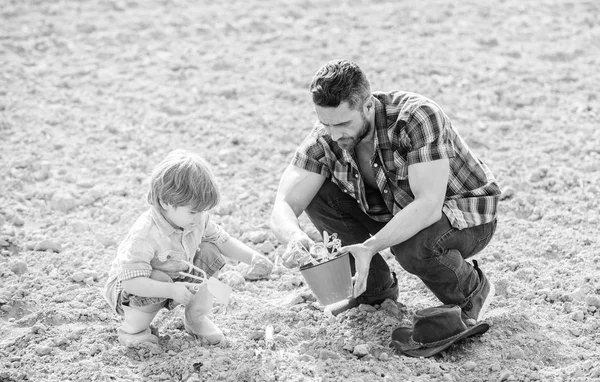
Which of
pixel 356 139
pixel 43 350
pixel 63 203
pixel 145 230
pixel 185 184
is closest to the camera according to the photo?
pixel 185 184

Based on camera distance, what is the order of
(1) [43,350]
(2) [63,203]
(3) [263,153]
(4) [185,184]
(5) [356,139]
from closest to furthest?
(4) [185,184] < (1) [43,350] < (5) [356,139] < (2) [63,203] < (3) [263,153]

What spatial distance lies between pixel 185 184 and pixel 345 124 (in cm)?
75

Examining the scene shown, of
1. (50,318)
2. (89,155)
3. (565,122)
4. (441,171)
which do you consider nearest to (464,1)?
(565,122)

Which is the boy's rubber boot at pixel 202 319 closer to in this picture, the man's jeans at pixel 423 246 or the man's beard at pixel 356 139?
the man's jeans at pixel 423 246

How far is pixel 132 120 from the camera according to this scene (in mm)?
5836

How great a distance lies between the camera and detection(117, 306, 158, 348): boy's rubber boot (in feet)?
11.1

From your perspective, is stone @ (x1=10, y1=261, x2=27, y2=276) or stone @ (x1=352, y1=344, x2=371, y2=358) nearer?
stone @ (x1=352, y1=344, x2=371, y2=358)

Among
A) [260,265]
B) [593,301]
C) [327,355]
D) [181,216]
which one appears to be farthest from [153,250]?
[593,301]

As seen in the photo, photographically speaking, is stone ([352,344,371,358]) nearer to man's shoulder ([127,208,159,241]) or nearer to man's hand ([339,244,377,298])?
man's hand ([339,244,377,298])

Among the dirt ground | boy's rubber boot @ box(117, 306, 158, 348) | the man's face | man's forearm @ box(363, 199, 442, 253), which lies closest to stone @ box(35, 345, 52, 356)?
the dirt ground

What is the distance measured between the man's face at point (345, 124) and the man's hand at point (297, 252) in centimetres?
46

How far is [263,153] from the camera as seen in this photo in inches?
210

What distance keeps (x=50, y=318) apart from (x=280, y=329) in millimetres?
1044

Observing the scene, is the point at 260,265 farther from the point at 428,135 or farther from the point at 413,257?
the point at 428,135
